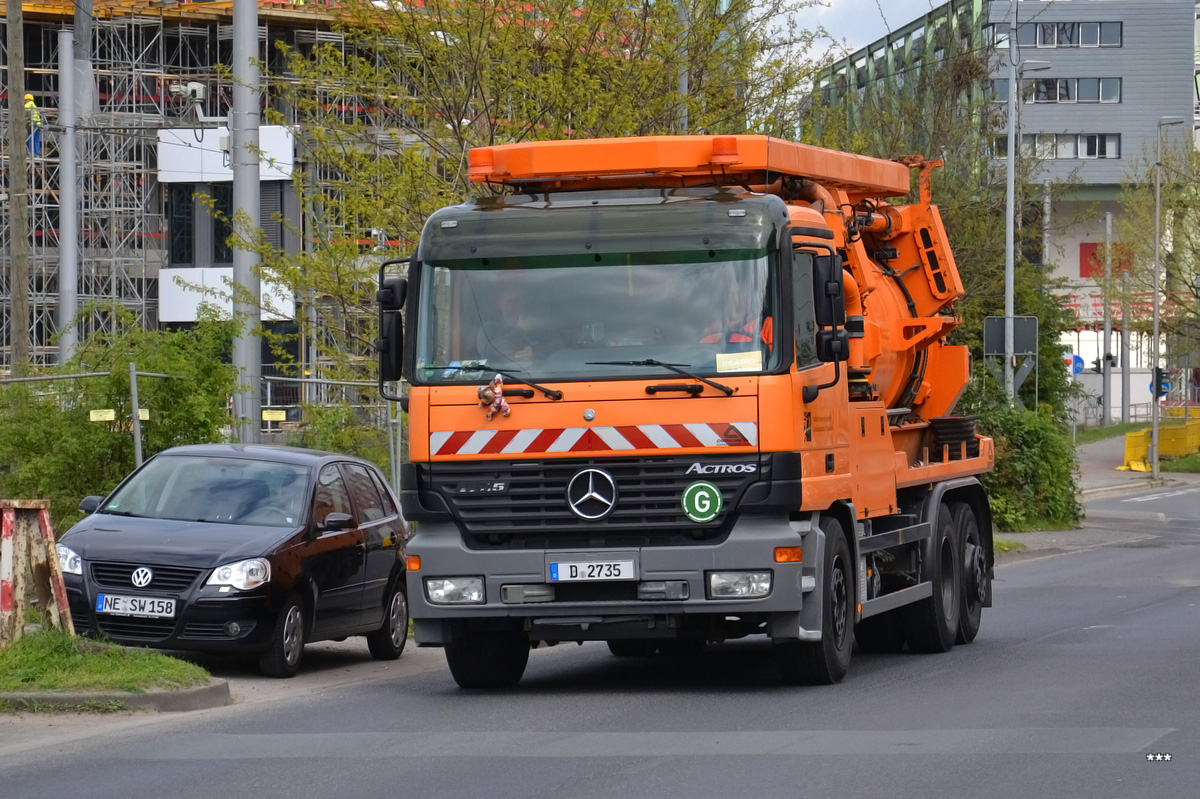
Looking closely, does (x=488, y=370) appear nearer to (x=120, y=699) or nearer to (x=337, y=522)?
(x=120, y=699)

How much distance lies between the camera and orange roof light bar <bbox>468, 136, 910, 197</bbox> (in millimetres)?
11641

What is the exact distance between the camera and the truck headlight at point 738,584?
1063cm

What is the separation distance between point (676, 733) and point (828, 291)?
9.82ft

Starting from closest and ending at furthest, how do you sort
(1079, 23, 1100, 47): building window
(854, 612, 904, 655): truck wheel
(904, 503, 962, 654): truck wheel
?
(904, 503, 962, 654): truck wheel < (854, 612, 904, 655): truck wheel < (1079, 23, 1100, 47): building window

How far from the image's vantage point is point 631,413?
1061 cm

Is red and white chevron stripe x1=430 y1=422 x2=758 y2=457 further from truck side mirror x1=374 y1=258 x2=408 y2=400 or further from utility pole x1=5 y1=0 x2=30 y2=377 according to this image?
utility pole x1=5 y1=0 x2=30 y2=377

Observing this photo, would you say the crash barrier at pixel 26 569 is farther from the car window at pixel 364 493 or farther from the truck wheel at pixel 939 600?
the truck wheel at pixel 939 600

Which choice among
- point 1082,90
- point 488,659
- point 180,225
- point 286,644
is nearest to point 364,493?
point 286,644

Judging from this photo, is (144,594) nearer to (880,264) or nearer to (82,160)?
(880,264)

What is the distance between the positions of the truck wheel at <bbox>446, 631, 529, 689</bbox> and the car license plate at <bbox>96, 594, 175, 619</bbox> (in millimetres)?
1936

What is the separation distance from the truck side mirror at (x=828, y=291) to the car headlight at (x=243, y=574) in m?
4.13

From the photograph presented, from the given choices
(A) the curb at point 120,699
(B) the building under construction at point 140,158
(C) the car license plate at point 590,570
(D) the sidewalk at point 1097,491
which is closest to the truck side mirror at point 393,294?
(C) the car license plate at point 590,570

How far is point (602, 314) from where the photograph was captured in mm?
10852

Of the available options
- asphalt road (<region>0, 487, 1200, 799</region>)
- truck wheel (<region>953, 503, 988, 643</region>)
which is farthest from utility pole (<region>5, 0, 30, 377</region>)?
truck wheel (<region>953, 503, 988, 643</region>)
